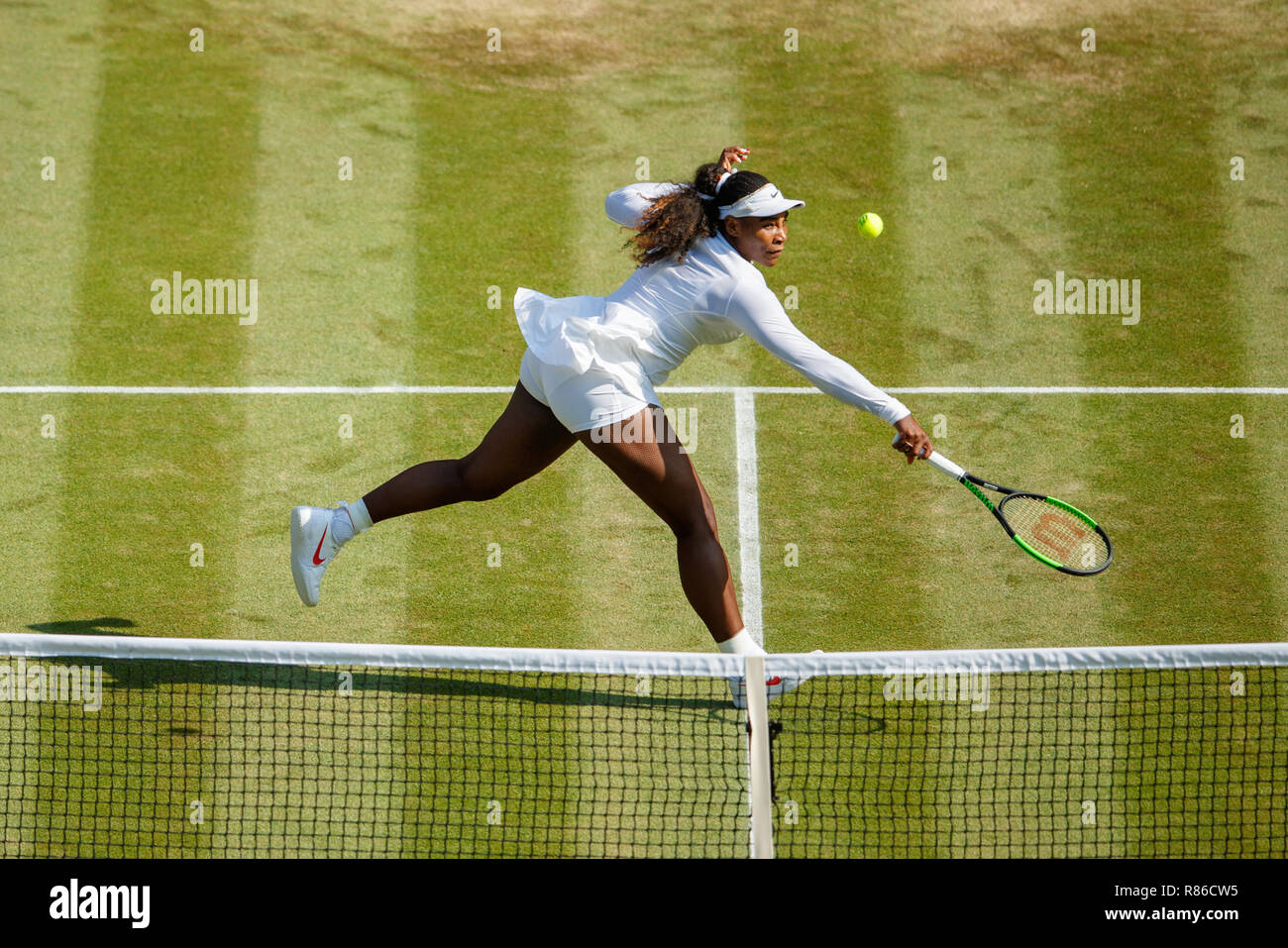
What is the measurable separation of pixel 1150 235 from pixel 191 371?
6476 millimetres

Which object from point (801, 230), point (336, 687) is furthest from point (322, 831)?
point (801, 230)

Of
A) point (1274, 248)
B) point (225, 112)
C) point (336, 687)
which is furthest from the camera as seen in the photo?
point (225, 112)

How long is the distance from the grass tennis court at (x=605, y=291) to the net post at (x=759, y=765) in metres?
1.65

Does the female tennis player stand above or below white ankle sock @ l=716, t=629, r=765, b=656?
above

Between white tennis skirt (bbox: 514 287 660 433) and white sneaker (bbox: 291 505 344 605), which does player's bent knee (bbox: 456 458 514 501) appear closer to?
white tennis skirt (bbox: 514 287 660 433)

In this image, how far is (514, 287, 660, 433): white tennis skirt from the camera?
6.36m

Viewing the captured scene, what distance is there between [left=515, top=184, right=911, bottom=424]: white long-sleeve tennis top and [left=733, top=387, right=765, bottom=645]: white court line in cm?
163

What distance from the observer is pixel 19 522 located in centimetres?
813

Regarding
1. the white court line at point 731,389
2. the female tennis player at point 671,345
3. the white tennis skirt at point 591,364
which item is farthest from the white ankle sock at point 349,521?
the white court line at point 731,389

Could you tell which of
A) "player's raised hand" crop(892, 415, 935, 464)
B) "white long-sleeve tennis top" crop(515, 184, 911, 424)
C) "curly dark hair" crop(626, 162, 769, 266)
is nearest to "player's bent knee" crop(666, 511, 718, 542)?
"white long-sleeve tennis top" crop(515, 184, 911, 424)

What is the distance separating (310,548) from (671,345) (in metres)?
2.04

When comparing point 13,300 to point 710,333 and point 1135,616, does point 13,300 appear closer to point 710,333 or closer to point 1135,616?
point 710,333

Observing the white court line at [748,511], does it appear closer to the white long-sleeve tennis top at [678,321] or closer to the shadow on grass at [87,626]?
the white long-sleeve tennis top at [678,321]

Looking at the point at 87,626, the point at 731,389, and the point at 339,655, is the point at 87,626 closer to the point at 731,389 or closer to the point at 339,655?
the point at 339,655
